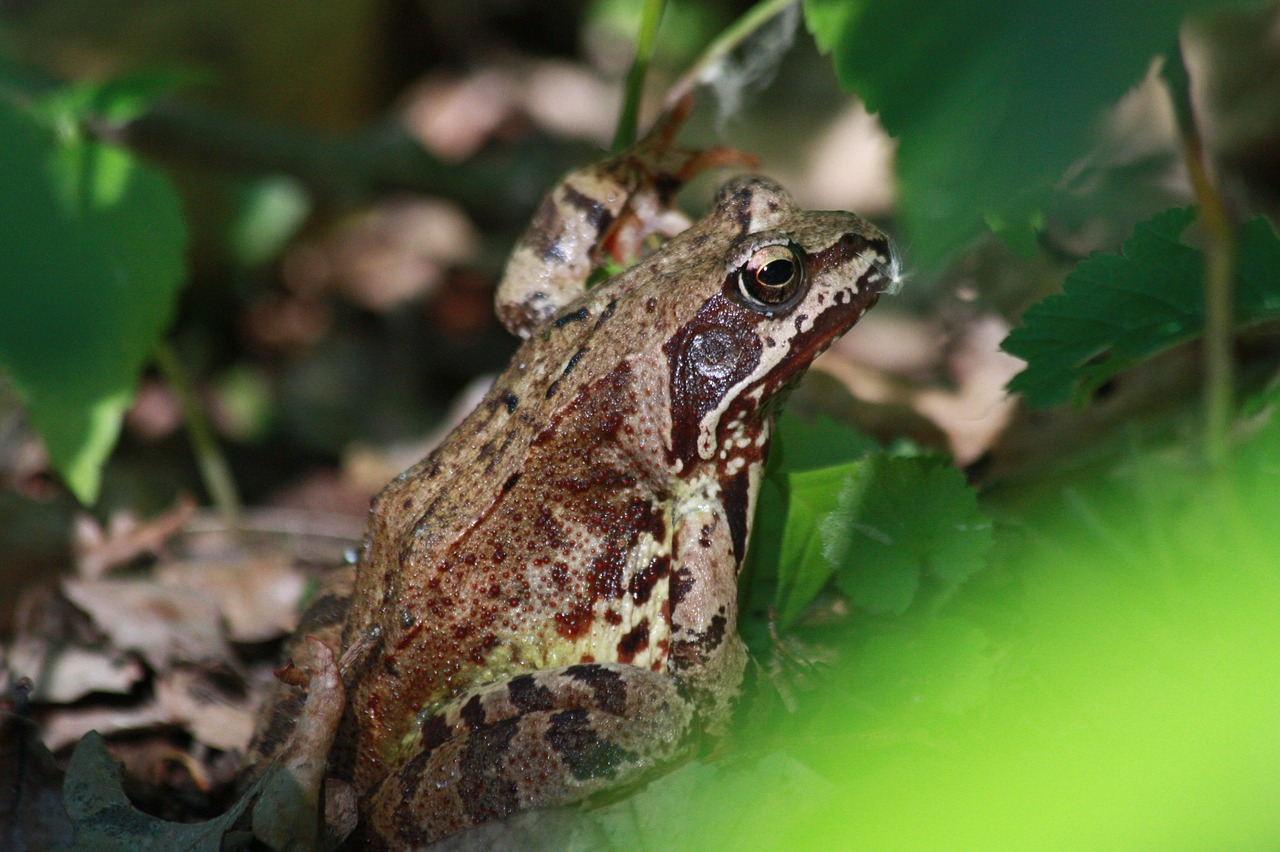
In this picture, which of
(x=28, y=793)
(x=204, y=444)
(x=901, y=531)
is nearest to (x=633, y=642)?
(x=901, y=531)

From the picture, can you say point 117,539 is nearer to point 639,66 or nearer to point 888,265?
point 639,66

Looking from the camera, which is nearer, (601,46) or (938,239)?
(938,239)

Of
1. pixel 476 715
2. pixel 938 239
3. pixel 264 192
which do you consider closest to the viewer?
Result: pixel 938 239

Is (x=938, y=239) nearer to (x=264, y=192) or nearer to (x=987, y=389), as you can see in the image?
(x=987, y=389)

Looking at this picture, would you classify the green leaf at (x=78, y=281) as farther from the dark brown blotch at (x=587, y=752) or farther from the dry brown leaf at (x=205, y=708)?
the dark brown blotch at (x=587, y=752)

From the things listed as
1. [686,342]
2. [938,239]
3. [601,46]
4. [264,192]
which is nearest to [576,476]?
[686,342]

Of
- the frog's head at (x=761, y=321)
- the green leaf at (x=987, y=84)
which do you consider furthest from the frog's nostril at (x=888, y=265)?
the green leaf at (x=987, y=84)

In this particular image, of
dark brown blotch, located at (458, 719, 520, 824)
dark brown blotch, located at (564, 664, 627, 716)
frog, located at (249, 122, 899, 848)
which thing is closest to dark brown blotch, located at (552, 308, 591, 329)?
frog, located at (249, 122, 899, 848)
